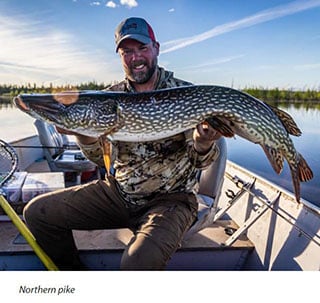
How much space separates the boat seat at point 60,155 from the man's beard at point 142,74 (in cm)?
101

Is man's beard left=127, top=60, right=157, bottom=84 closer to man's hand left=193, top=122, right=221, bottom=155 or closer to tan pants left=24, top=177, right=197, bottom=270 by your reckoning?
man's hand left=193, top=122, right=221, bottom=155

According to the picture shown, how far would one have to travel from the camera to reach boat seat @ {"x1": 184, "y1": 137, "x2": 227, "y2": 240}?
5.43 ft

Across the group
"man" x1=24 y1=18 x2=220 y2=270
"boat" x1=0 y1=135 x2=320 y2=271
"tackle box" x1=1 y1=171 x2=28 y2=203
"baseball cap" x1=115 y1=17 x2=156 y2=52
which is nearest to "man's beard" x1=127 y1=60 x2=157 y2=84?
"man" x1=24 y1=18 x2=220 y2=270

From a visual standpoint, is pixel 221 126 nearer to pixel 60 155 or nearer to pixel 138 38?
pixel 138 38

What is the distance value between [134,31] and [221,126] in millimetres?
542

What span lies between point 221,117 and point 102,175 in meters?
1.88

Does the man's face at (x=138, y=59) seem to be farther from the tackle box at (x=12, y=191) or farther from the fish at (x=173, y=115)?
the tackle box at (x=12, y=191)

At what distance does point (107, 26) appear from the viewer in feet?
4.14

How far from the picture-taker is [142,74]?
1466 millimetres

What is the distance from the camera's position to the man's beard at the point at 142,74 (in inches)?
57.6

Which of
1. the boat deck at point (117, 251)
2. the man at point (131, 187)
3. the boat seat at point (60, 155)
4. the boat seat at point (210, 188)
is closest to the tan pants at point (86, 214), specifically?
the man at point (131, 187)

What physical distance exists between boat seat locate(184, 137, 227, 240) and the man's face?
52cm

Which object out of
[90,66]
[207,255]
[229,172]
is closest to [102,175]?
[229,172]

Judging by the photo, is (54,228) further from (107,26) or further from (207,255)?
(107,26)
